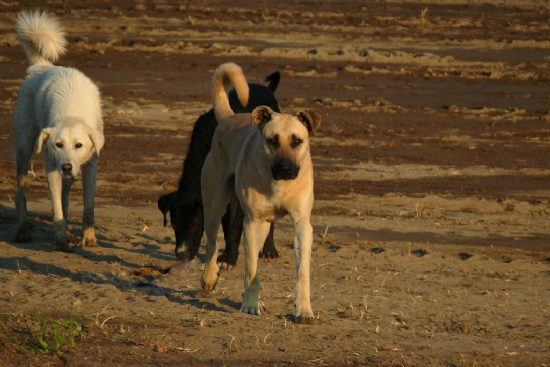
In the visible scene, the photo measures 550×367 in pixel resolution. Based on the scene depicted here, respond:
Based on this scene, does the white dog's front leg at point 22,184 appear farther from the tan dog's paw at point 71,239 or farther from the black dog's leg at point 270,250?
the black dog's leg at point 270,250

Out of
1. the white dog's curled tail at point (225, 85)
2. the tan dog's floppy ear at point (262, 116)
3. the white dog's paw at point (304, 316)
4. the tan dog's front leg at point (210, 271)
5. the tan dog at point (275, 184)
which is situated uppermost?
the white dog's curled tail at point (225, 85)

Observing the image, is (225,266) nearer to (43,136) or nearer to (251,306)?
(251,306)

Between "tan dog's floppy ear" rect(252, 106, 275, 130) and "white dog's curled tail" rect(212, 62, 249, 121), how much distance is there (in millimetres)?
666

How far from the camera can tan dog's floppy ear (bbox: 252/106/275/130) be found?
6.33 meters

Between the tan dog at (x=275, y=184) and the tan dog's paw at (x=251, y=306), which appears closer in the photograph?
the tan dog at (x=275, y=184)

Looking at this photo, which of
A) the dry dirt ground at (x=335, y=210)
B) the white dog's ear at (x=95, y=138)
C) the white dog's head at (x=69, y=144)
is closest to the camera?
the dry dirt ground at (x=335, y=210)

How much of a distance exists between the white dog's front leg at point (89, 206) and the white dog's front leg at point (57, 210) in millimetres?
208

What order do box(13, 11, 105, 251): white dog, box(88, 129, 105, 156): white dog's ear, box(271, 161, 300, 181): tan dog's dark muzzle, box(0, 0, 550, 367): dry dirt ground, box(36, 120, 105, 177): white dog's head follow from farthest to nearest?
1. box(88, 129, 105, 156): white dog's ear
2. box(13, 11, 105, 251): white dog
3. box(36, 120, 105, 177): white dog's head
4. box(271, 161, 300, 181): tan dog's dark muzzle
5. box(0, 0, 550, 367): dry dirt ground

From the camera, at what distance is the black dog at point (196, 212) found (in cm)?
819

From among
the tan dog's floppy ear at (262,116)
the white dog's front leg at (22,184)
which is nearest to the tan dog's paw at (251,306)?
the tan dog's floppy ear at (262,116)

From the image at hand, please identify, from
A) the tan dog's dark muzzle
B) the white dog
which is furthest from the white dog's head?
the tan dog's dark muzzle

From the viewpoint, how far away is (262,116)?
6410mm

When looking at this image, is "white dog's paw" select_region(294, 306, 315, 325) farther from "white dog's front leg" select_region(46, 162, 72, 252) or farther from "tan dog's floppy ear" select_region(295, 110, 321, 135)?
"white dog's front leg" select_region(46, 162, 72, 252)

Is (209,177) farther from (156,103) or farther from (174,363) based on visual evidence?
(156,103)
